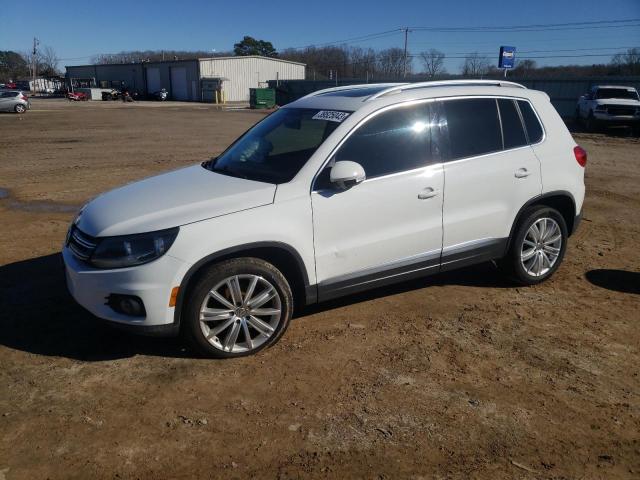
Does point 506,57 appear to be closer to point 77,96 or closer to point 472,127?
point 472,127

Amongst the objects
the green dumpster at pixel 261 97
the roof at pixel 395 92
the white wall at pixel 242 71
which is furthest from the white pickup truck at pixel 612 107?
the white wall at pixel 242 71

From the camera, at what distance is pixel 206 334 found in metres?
3.77

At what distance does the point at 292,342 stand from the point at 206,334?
2.43 feet

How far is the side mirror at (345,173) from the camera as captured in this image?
152 inches

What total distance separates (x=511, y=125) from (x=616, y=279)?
6.66 ft

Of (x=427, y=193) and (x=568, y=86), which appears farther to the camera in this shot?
(x=568, y=86)

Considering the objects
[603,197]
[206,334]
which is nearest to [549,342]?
[206,334]

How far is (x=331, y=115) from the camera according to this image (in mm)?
4383

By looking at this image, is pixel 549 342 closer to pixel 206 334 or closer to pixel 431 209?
pixel 431 209

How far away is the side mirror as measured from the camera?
3.86 m

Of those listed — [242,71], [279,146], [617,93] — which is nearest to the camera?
[279,146]

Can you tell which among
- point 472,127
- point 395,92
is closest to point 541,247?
point 472,127

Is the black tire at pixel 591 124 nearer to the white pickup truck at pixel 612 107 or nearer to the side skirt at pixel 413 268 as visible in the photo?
the white pickup truck at pixel 612 107

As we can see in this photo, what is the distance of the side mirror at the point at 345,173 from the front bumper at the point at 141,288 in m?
1.22
